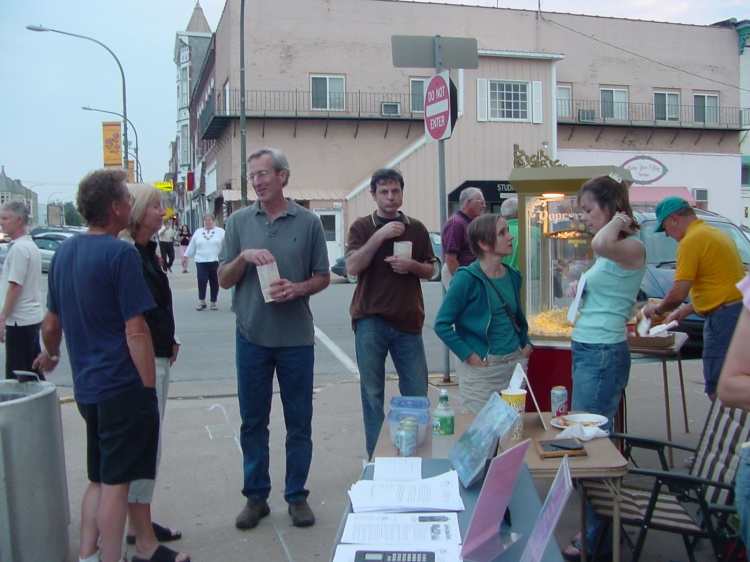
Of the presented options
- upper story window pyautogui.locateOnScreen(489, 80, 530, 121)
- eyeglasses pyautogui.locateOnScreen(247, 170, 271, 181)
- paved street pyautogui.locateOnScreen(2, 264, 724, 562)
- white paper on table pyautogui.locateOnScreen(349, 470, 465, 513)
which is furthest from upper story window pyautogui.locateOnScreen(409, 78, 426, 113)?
white paper on table pyautogui.locateOnScreen(349, 470, 465, 513)

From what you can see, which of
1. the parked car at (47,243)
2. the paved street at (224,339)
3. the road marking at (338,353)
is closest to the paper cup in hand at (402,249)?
the road marking at (338,353)

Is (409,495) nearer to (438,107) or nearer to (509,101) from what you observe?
(438,107)

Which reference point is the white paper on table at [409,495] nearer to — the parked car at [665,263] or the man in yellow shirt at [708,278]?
the man in yellow shirt at [708,278]

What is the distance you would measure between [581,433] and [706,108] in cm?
3357

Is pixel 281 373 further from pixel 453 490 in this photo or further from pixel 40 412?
pixel 453 490

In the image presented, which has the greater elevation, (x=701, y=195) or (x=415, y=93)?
(x=415, y=93)

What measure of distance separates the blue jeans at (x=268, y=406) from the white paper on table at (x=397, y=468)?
1.49m

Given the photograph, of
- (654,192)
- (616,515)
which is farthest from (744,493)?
(654,192)

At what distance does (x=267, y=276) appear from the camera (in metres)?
4.14

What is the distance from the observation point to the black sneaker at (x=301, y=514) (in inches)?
172

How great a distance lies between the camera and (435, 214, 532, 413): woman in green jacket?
13.5ft

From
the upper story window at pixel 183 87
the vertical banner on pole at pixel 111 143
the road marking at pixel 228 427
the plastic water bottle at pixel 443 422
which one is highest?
the upper story window at pixel 183 87

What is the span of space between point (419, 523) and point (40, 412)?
2224mm

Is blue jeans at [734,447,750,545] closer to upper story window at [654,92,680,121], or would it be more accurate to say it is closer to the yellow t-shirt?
the yellow t-shirt
